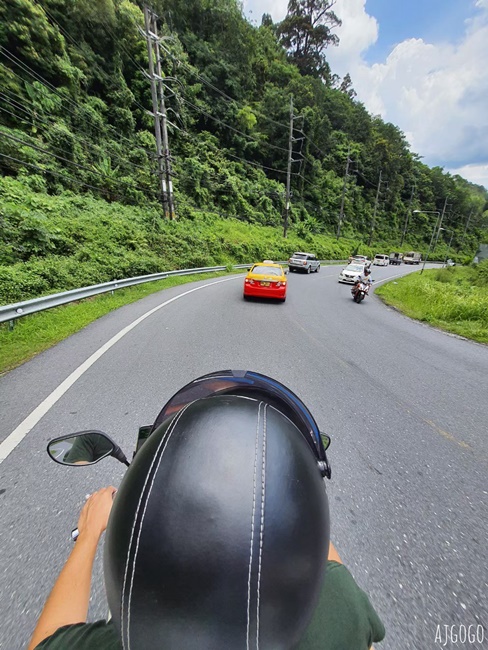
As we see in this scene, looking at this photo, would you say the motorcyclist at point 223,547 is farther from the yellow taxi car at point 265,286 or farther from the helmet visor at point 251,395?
the yellow taxi car at point 265,286

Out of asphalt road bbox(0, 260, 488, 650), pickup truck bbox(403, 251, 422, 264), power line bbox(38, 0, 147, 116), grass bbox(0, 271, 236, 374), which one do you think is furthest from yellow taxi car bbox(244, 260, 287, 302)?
pickup truck bbox(403, 251, 422, 264)

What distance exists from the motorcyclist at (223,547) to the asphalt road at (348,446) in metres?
1.05

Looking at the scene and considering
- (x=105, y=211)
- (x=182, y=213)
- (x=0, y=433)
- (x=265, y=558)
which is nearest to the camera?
(x=265, y=558)

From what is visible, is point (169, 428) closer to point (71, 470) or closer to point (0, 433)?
point (71, 470)

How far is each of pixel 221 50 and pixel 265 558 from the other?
53.0 m

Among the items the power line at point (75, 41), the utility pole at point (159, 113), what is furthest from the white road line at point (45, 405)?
the power line at point (75, 41)

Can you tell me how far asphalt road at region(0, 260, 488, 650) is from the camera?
1.62 m

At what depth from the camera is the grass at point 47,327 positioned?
4.63 m

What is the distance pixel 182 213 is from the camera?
2400cm

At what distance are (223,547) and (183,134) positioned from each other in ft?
121

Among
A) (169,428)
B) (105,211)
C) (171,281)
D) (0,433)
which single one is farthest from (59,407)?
(105,211)

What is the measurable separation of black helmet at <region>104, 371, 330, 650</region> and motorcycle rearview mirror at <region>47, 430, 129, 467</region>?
589 millimetres

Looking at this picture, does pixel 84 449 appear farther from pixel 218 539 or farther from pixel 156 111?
pixel 156 111

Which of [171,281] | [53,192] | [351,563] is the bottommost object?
[171,281]
